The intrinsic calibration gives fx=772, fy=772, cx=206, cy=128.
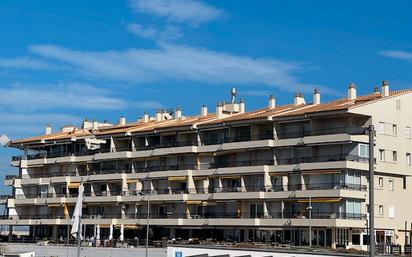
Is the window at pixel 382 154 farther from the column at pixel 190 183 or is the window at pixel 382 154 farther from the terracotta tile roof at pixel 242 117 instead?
the column at pixel 190 183

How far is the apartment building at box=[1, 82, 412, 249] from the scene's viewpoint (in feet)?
240

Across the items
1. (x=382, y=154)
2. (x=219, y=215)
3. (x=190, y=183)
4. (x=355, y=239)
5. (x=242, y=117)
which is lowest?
(x=355, y=239)

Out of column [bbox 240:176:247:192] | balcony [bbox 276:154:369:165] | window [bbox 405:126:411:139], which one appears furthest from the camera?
column [bbox 240:176:247:192]

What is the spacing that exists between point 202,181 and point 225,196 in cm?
553

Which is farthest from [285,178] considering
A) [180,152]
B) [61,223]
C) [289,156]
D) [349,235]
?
[61,223]

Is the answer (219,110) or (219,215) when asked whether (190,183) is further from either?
(219,110)

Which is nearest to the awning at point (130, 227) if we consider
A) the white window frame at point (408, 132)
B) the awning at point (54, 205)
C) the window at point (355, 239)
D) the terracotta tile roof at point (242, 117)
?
the terracotta tile roof at point (242, 117)

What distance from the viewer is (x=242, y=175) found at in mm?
80750

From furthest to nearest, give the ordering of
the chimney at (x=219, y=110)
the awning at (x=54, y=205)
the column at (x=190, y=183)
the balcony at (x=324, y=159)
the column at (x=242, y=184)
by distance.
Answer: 1. the awning at (x=54, y=205)
2. the chimney at (x=219, y=110)
3. the column at (x=190, y=183)
4. the column at (x=242, y=184)
5. the balcony at (x=324, y=159)

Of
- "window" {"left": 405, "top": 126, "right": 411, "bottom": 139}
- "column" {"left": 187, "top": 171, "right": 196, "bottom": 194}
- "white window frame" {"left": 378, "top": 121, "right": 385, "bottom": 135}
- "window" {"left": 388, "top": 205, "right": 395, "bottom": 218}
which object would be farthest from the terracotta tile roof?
"window" {"left": 388, "top": 205, "right": 395, "bottom": 218}

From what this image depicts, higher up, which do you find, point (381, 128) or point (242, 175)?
point (381, 128)

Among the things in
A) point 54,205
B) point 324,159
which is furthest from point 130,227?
point 324,159

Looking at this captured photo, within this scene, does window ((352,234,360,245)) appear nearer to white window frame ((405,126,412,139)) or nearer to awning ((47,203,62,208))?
white window frame ((405,126,412,139))

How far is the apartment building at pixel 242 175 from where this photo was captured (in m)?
73.0
